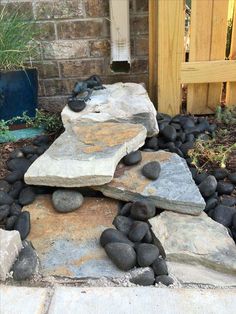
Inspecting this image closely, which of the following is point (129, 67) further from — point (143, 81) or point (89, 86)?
point (89, 86)

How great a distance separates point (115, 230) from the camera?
1.52 meters

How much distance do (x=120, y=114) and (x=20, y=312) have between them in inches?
49.9

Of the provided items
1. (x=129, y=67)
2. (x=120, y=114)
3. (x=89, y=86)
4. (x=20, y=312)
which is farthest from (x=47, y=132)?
(x=20, y=312)

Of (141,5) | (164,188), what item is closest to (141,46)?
(141,5)

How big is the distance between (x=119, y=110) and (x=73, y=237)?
92 centimetres

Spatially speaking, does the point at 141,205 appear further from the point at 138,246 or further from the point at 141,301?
the point at 141,301

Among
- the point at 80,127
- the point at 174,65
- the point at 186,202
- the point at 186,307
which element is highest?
the point at 174,65

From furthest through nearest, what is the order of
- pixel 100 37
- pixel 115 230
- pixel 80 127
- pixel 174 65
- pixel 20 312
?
pixel 100 37 < pixel 174 65 < pixel 80 127 < pixel 115 230 < pixel 20 312

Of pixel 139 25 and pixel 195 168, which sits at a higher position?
pixel 139 25

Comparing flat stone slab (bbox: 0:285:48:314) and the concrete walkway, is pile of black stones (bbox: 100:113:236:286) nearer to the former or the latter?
the concrete walkway

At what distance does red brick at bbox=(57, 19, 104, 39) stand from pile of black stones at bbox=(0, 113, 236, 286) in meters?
0.87

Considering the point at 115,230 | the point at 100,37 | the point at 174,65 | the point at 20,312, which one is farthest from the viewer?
the point at 100,37

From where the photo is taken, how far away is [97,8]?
8.94ft

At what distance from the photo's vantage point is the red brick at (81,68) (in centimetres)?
287
